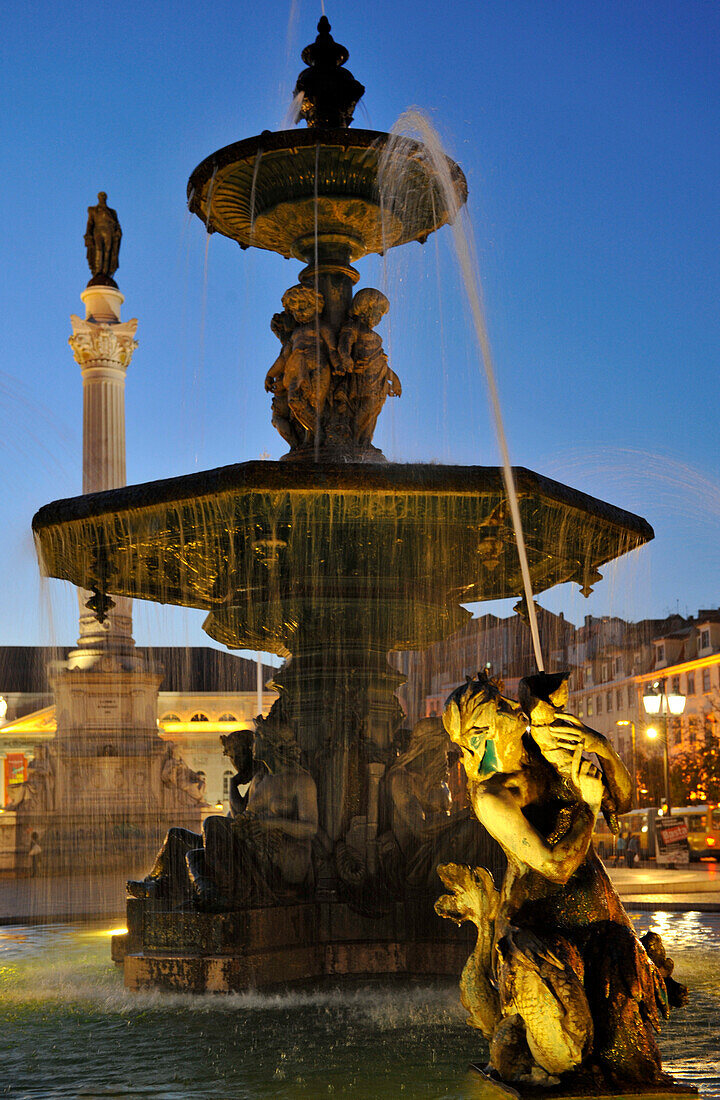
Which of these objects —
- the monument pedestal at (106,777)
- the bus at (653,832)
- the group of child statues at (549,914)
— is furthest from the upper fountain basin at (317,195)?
the monument pedestal at (106,777)

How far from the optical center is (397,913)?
26.7 ft

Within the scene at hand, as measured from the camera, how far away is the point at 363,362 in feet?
33.0

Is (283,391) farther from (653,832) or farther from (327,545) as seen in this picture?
(653,832)

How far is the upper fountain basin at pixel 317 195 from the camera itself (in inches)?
374

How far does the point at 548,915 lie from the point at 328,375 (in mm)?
6083

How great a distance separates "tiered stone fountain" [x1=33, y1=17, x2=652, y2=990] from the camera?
7.88m

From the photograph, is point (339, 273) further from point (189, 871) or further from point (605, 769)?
point (605, 769)

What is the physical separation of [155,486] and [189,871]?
7.58 ft

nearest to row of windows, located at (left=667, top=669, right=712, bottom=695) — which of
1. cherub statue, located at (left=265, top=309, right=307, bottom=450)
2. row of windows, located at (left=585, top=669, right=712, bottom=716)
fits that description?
row of windows, located at (left=585, top=669, right=712, bottom=716)

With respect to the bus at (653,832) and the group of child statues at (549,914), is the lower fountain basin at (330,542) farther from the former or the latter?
the bus at (653,832)

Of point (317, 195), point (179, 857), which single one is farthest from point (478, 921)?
point (317, 195)

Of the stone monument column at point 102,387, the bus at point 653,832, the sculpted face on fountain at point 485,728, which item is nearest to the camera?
the sculpted face on fountain at point 485,728

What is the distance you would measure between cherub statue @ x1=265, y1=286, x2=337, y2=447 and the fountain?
0.06ft

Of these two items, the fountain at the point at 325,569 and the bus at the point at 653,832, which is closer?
the fountain at the point at 325,569
